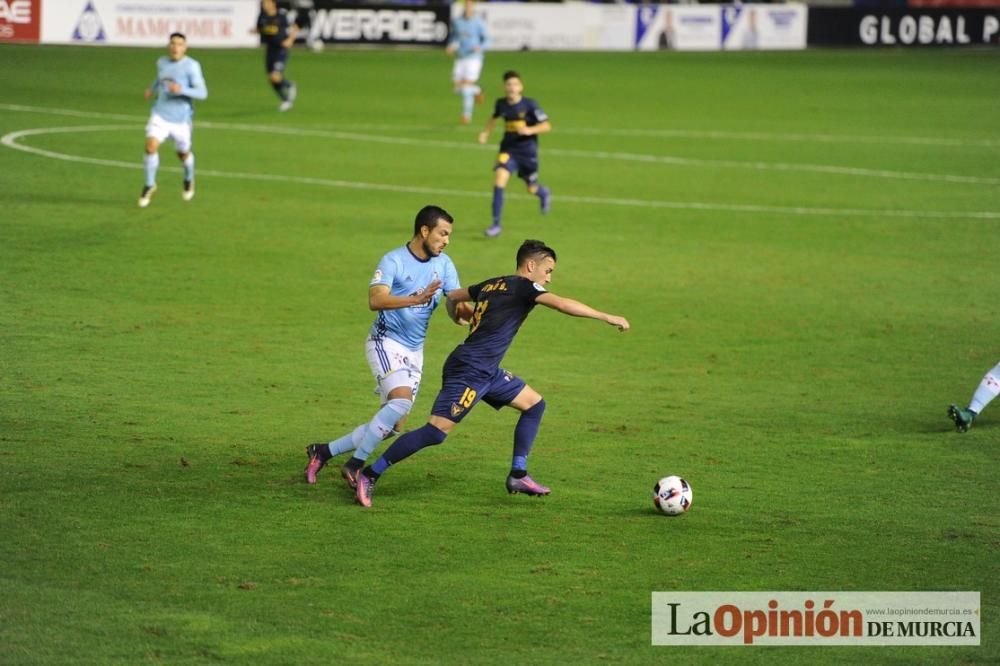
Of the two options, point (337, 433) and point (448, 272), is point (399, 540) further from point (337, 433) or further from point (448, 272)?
point (337, 433)

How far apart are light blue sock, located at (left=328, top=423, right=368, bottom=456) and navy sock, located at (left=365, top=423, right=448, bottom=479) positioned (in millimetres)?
443

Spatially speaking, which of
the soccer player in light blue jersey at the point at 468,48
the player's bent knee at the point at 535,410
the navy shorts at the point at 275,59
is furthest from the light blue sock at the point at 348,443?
the navy shorts at the point at 275,59

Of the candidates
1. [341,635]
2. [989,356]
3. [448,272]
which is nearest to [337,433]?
[448,272]

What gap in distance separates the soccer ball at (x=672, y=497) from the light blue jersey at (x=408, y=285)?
7.53 ft

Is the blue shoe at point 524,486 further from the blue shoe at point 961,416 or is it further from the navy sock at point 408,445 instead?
the blue shoe at point 961,416

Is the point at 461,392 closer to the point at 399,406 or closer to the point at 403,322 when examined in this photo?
the point at 399,406

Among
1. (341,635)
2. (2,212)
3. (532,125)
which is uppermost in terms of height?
(532,125)

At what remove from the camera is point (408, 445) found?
39.4 ft

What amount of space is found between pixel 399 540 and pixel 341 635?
74.4 inches

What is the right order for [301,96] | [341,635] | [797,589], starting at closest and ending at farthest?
[341,635] < [797,589] < [301,96]

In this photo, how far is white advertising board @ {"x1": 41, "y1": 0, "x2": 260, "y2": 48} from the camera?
4838cm

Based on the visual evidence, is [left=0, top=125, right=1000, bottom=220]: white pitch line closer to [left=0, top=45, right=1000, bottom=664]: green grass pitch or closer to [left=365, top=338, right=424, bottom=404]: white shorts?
[left=0, top=45, right=1000, bottom=664]: green grass pitch

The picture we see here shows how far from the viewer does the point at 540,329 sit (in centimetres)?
1998

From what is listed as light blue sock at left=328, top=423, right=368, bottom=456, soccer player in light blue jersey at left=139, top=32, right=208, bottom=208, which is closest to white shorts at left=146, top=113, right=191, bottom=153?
soccer player in light blue jersey at left=139, top=32, right=208, bottom=208
